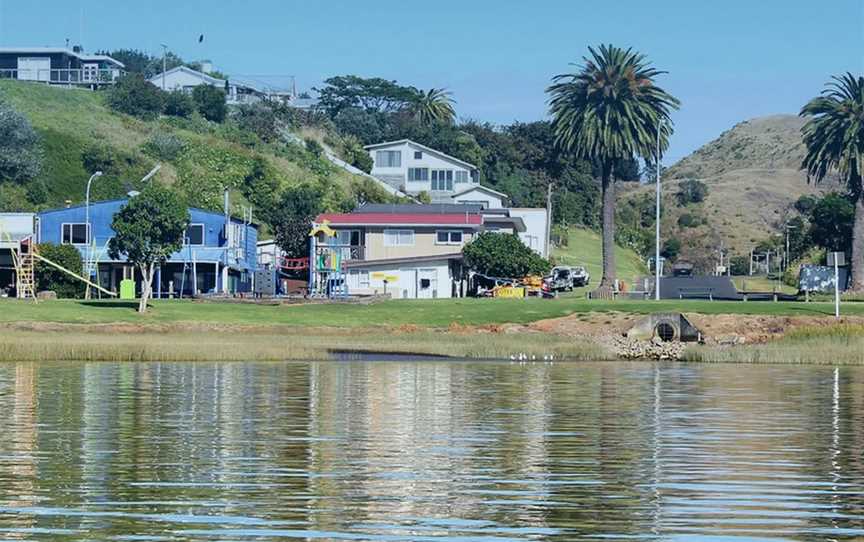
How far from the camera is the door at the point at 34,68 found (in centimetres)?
18838

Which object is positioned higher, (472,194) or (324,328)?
(472,194)

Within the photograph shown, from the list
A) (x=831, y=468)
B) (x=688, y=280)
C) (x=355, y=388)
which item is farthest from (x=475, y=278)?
(x=831, y=468)

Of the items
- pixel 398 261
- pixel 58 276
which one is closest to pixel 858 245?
pixel 398 261

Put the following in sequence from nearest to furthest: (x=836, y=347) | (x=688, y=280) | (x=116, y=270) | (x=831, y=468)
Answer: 1. (x=831, y=468)
2. (x=836, y=347)
3. (x=116, y=270)
4. (x=688, y=280)

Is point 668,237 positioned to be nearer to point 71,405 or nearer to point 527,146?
point 527,146

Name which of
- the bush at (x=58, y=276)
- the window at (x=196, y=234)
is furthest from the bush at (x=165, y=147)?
the bush at (x=58, y=276)

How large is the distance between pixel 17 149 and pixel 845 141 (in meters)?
68.0

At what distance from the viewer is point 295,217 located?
131 m

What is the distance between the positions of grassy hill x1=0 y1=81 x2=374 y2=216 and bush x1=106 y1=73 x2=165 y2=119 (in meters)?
1.50

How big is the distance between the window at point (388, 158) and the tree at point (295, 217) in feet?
63.7

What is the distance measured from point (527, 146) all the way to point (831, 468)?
166 meters

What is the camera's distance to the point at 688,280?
4665 inches

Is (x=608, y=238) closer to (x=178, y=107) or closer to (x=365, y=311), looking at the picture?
(x=365, y=311)

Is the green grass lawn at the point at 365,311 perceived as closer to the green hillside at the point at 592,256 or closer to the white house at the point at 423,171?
the green hillside at the point at 592,256
